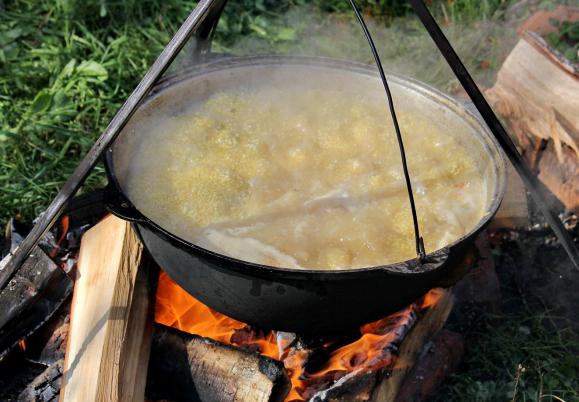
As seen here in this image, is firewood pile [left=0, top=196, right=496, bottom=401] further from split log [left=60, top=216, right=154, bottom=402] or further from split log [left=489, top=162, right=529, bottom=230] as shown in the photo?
split log [left=489, top=162, right=529, bottom=230]

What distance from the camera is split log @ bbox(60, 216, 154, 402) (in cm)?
219

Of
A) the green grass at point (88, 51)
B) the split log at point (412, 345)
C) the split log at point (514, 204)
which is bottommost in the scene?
the green grass at point (88, 51)

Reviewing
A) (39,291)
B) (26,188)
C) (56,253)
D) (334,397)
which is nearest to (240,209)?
(334,397)

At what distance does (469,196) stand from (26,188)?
2.55 metres

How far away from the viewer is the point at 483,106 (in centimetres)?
202

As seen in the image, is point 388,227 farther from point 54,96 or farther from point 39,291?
point 54,96

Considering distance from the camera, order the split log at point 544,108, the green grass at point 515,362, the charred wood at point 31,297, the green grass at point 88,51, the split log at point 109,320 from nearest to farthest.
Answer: the split log at point 109,320
the charred wood at point 31,297
the green grass at point 515,362
the split log at point 544,108
the green grass at point 88,51

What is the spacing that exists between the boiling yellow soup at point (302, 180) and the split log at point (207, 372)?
44 centimetres

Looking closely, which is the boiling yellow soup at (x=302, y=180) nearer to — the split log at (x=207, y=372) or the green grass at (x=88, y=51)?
the split log at (x=207, y=372)

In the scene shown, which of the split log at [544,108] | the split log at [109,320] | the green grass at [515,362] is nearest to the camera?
the split log at [109,320]

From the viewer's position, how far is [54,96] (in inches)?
166

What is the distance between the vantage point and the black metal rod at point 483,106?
1844 mm

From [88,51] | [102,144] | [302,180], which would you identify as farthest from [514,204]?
[88,51]

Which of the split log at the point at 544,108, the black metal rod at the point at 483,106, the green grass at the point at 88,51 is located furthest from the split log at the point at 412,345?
the green grass at the point at 88,51
